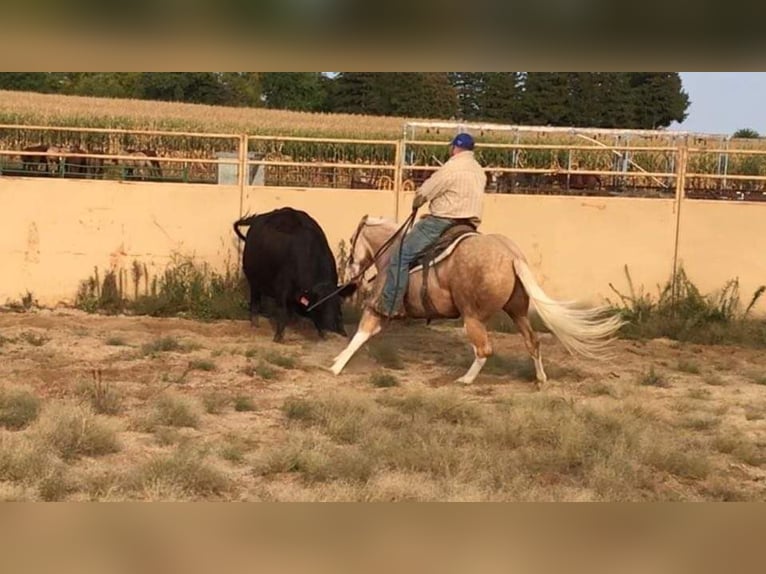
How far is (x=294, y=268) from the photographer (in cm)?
947

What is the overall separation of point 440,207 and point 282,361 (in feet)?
7.27

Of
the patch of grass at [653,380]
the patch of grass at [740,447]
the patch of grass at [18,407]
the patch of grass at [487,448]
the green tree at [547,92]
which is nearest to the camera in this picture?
the green tree at [547,92]

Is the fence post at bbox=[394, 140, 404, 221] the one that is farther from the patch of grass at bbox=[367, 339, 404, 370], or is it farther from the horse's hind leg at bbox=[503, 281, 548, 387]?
the horse's hind leg at bbox=[503, 281, 548, 387]

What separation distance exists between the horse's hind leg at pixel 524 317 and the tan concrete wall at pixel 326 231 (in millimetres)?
3415

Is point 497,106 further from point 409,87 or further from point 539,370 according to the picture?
point 409,87

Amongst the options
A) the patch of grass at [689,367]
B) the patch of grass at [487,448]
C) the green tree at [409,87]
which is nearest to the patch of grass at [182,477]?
the patch of grass at [487,448]

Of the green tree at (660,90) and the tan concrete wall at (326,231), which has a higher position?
the green tree at (660,90)

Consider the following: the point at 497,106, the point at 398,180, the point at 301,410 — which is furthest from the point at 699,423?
the point at 497,106

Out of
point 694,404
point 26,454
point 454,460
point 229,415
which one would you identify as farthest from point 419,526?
point 694,404

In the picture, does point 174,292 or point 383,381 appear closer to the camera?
point 383,381

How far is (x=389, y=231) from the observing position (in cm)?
855

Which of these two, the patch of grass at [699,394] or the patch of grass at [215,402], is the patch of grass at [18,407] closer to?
the patch of grass at [215,402]

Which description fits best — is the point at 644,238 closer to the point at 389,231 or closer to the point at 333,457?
the point at 389,231

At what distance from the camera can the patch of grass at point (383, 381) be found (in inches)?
312
